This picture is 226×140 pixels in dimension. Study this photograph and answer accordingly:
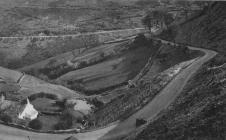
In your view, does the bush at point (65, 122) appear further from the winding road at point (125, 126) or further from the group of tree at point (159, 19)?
the group of tree at point (159, 19)

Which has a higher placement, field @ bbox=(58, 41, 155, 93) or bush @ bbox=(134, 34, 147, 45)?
bush @ bbox=(134, 34, 147, 45)

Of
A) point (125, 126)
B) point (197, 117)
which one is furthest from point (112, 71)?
point (197, 117)

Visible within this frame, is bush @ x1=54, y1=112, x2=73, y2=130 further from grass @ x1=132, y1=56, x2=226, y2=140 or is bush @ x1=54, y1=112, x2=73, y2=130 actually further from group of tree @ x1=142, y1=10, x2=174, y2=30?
group of tree @ x1=142, y1=10, x2=174, y2=30

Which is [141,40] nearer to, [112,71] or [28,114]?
[112,71]

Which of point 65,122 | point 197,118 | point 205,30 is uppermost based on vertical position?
point 197,118

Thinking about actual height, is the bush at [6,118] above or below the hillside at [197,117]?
below

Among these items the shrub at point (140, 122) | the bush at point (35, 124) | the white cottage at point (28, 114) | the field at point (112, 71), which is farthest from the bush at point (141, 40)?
the shrub at point (140, 122)

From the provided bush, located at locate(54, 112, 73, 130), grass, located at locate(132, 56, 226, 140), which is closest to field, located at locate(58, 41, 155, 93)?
bush, located at locate(54, 112, 73, 130)

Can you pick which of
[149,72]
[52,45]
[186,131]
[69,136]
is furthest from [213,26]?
[52,45]
